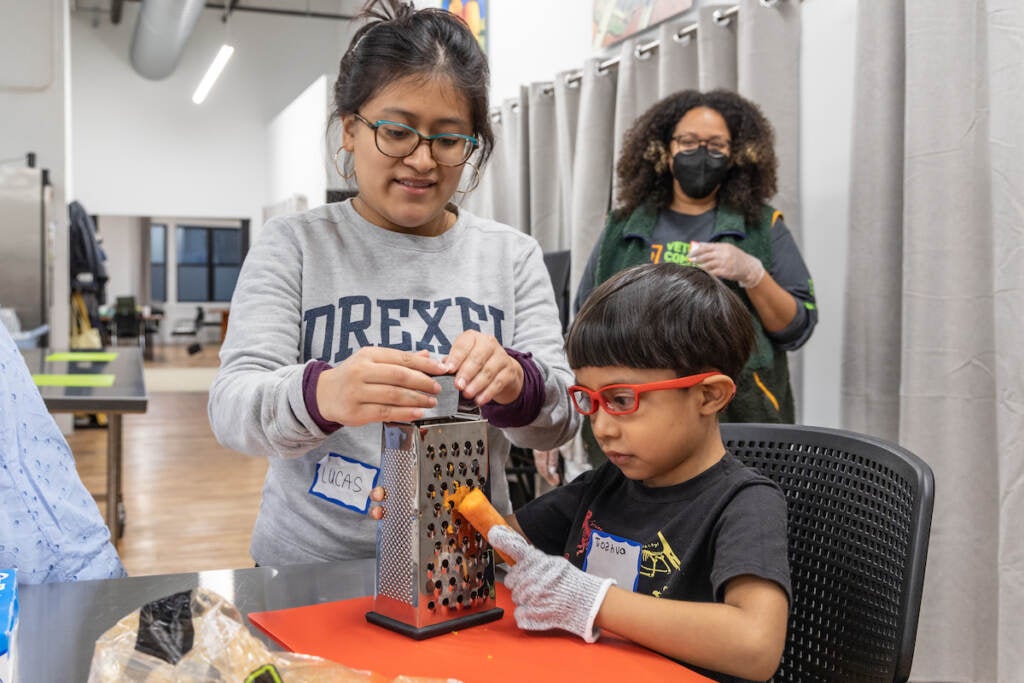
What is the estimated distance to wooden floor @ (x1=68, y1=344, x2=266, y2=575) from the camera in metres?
3.84

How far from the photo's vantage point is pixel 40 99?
6777 millimetres

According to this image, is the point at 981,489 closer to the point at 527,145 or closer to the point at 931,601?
the point at 931,601

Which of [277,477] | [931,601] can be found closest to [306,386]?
[277,477]

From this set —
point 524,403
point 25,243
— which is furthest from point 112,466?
point 25,243

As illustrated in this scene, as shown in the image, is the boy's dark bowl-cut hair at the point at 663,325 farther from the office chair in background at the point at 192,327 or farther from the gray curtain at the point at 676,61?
the office chair in background at the point at 192,327

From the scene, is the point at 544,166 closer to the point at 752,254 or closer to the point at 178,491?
the point at 752,254

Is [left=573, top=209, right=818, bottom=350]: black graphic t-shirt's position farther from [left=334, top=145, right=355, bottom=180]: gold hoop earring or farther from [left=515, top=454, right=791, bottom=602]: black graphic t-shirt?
[left=515, top=454, right=791, bottom=602]: black graphic t-shirt

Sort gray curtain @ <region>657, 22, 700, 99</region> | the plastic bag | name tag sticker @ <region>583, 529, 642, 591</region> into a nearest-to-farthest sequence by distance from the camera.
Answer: the plastic bag → name tag sticker @ <region>583, 529, 642, 591</region> → gray curtain @ <region>657, 22, 700, 99</region>

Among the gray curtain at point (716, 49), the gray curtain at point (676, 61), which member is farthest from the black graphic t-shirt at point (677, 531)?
the gray curtain at point (676, 61)

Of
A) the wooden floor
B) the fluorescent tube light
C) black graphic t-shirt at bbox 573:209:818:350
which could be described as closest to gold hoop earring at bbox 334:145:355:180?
black graphic t-shirt at bbox 573:209:818:350

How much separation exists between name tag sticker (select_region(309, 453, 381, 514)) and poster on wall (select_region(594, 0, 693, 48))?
2594mm

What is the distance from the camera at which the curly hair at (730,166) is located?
2.27m

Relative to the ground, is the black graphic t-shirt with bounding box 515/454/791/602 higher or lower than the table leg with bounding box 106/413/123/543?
higher

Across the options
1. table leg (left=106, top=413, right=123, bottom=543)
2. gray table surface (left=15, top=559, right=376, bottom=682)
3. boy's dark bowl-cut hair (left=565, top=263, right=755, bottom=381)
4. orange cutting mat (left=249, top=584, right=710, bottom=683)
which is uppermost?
boy's dark bowl-cut hair (left=565, top=263, right=755, bottom=381)
